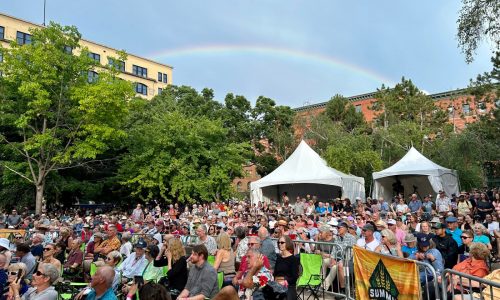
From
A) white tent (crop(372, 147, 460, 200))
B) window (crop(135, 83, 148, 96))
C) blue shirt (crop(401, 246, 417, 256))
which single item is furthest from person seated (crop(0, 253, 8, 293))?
window (crop(135, 83, 148, 96))

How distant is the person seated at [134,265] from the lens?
300 inches

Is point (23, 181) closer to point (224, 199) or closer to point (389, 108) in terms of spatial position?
point (224, 199)

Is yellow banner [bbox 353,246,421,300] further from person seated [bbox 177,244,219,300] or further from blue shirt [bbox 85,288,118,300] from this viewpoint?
blue shirt [bbox 85,288,118,300]

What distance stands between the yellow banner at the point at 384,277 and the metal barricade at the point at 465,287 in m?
0.31

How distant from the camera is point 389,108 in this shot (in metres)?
45.5

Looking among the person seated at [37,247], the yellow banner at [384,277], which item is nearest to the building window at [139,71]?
the person seated at [37,247]

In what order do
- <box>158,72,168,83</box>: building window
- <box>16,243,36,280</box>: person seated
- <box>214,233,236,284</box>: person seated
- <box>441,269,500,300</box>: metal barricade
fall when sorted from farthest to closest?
<box>158,72,168,83</box>: building window → <box>16,243,36,280</box>: person seated → <box>214,233,236,284</box>: person seated → <box>441,269,500,300</box>: metal barricade

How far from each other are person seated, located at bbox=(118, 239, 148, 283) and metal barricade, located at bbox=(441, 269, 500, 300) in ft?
17.1

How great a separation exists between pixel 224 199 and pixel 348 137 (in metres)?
12.8

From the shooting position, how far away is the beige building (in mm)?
48203

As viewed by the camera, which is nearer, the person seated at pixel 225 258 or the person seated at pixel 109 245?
the person seated at pixel 225 258

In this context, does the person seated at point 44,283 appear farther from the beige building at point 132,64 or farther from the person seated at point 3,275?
the beige building at point 132,64

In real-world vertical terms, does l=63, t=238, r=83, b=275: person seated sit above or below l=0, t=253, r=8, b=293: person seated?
below

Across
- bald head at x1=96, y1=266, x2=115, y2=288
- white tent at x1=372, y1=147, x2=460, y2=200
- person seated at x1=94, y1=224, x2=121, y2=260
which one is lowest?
person seated at x1=94, y1=224, x2=121, y2=260
